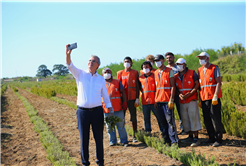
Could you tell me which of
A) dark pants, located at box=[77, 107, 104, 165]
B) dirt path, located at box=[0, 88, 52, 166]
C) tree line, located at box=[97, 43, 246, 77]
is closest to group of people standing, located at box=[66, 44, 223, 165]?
dark pants, located at box=[77, 107, 104, 165]

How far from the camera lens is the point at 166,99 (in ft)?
14.2

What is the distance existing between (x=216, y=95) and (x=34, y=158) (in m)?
4.17

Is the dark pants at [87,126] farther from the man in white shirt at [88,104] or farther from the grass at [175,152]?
the grass at [175,152]

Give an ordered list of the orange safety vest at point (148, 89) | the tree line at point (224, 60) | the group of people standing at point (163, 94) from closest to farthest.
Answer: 1. the group of people standing at point (163, 94)
2. the orange safety vest at point (148, 89)
3. the tree line at point (224, 60)

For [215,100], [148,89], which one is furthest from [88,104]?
[215,100]

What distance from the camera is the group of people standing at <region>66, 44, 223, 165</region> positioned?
3.37 meters

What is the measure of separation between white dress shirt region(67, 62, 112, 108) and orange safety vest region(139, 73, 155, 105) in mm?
1612

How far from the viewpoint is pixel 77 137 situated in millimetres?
6109

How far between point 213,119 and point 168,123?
0.93 m

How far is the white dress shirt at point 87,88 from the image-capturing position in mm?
3258

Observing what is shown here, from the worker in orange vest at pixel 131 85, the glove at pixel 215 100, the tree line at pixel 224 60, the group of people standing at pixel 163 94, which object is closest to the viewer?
the group of people standing at pixel 163 94

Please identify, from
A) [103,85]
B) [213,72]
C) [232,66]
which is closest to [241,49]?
[232,66]

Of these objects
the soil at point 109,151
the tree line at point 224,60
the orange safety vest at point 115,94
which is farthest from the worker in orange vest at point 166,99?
the tree line at point 224,60

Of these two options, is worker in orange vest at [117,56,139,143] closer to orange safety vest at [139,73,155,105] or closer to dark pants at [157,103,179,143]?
orange safety vest at [139,73,155,105]
